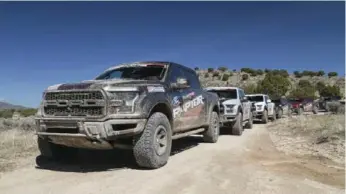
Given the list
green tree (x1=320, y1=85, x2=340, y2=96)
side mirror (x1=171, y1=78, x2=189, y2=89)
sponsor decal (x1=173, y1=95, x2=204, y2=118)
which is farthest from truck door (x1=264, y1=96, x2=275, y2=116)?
green tree (x1=320, y1=85, x2=340, y2=96)

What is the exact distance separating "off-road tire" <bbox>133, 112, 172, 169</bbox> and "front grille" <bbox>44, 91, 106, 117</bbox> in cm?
87

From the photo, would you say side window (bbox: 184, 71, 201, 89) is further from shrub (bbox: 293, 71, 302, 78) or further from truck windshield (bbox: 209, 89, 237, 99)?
shrub (bbox: 293, 71, 302, 78)

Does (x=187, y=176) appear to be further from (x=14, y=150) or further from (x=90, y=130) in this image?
(x=14, y=150)

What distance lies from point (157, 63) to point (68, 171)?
305cm

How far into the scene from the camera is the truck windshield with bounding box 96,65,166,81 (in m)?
8.13

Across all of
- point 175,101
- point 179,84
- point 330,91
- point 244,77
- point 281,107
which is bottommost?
point 330,91

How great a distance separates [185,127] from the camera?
8750mm

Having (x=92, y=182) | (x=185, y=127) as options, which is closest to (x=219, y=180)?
(x=92, y=182)

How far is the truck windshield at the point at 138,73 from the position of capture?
26.7 feet

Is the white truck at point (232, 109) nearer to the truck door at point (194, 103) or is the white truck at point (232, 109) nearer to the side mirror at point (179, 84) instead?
the truck door at point (194, 103)

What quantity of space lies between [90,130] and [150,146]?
3.62ft

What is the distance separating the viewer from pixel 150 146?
22.0 ft

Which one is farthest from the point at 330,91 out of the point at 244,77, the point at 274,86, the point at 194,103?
the point at 194,103

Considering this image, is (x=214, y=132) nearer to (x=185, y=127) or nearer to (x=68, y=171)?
(x=185, y=127)
